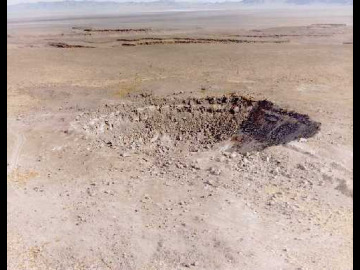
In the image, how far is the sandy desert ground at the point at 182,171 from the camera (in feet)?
30.6

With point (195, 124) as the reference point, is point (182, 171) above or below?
below

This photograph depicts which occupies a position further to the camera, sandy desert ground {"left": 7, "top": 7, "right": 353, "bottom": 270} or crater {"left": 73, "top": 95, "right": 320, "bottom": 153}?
crater {"left": 73, "top": 95, "right": 320, "bottom": 153}

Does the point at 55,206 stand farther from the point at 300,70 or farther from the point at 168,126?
the point at 300,70

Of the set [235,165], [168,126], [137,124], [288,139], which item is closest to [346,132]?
[288,139]

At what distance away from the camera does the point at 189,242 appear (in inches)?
375

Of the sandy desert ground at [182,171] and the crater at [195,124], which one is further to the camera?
the crater at [195,124]

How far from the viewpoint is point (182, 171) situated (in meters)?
13.0

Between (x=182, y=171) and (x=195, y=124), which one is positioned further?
(x=195, y=124)

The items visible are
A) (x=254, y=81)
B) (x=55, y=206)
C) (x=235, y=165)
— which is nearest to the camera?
(x=55, y=206)

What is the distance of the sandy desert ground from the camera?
30.6 feet
